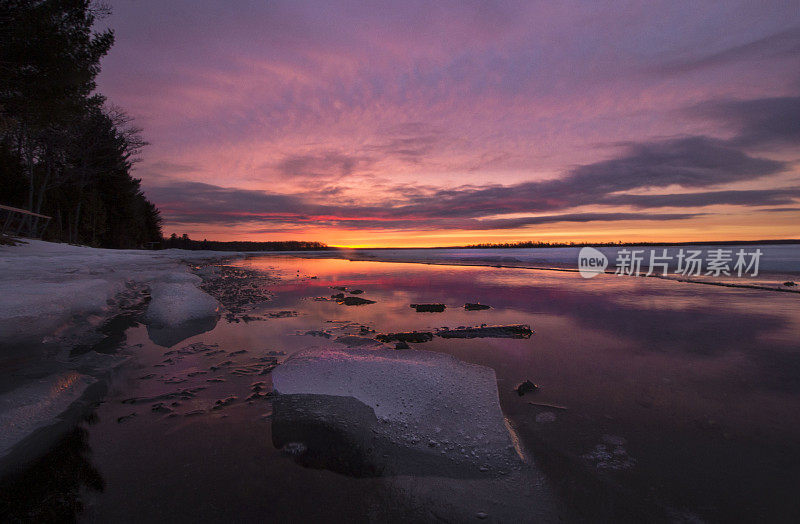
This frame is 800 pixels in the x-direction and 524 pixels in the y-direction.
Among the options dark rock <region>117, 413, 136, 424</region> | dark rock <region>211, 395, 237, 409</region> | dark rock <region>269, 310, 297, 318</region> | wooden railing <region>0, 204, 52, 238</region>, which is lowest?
dark rock <region>117, 413, 136, 424</region>

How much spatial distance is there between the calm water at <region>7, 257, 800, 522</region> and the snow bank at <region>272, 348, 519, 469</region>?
Answer: 287 millimetres

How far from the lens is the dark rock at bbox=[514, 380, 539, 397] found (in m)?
3.80

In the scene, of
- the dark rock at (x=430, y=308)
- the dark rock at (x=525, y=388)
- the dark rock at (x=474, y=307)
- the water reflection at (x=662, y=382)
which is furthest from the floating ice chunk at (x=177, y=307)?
the dark rock at (x=525, y=388)

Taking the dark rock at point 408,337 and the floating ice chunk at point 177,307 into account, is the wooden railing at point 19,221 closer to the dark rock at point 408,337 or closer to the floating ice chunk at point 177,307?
the floating ice chunk at point 177,307

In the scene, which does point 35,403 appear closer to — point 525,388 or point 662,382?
point 525,388

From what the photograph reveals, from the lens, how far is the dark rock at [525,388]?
3799 mm

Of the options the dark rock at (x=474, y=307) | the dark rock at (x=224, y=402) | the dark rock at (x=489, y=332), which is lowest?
the dark rock at (x=224, y=402)

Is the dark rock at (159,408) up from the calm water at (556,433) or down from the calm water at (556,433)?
down

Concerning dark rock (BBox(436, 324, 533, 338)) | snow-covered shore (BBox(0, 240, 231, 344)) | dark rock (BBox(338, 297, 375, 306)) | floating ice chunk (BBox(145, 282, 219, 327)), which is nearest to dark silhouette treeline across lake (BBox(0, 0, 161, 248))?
snow-covered shore (BBox(0, 240, 231, 344))

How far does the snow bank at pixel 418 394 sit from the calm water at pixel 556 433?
29 cm

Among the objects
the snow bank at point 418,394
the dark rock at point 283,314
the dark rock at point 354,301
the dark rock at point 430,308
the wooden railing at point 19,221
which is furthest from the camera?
the wooden railing at point 19,221

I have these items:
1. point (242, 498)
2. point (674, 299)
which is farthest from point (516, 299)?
point (242, 498)

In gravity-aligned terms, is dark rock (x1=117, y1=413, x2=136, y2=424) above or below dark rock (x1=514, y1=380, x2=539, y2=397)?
below

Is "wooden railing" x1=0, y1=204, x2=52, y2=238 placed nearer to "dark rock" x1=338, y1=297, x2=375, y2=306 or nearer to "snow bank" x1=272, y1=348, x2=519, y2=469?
"dark rock" x1=338, y1=297, x2=375, y2=306
